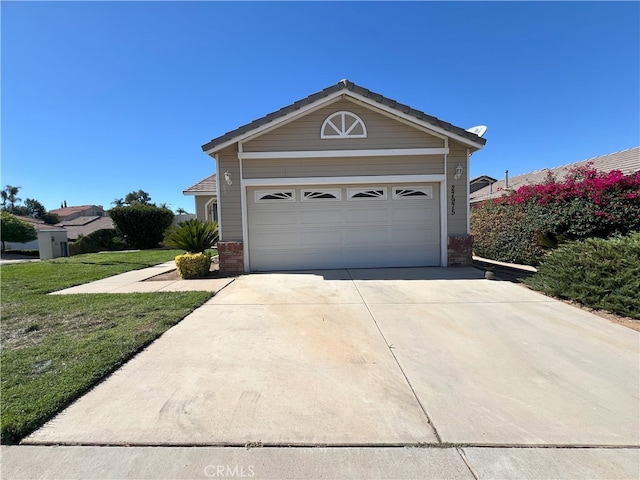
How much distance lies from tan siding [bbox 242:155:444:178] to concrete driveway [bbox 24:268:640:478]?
4.58m

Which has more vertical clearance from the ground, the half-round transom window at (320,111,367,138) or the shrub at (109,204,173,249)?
the half-round transom window at (320,111,367,138)

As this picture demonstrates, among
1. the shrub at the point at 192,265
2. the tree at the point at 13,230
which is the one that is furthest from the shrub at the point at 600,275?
the tree at the point at 13,230

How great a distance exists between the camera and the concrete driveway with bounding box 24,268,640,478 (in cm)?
214

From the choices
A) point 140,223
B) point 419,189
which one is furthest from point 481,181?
point 140,223

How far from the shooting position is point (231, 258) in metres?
8.44

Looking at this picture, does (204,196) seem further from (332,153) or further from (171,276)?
(332,153)

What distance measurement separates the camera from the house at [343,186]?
26.9ft

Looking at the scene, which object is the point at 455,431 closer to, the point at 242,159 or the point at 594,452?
the point at 594,452

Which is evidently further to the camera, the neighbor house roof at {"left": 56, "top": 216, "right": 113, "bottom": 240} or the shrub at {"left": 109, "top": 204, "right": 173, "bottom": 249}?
the neighbor house roof at {"left": 56, "top": 216, "right": 113, "bottom": 240}

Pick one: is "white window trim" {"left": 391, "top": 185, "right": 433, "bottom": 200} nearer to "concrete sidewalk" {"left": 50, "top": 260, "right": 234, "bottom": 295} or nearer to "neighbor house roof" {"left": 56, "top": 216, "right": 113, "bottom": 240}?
"concrete sidewalk" {"left": 50, "top": 260, "right": 234, "bottom": 295}

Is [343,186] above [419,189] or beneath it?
above

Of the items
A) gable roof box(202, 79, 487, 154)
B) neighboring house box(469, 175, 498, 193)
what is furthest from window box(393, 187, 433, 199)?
neighboring house box(469, 175, 498, 193)

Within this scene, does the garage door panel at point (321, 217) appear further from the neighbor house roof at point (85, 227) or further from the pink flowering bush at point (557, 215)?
the neighbor house roof at point (85, 227)

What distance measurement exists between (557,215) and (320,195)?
6394 millimetres
